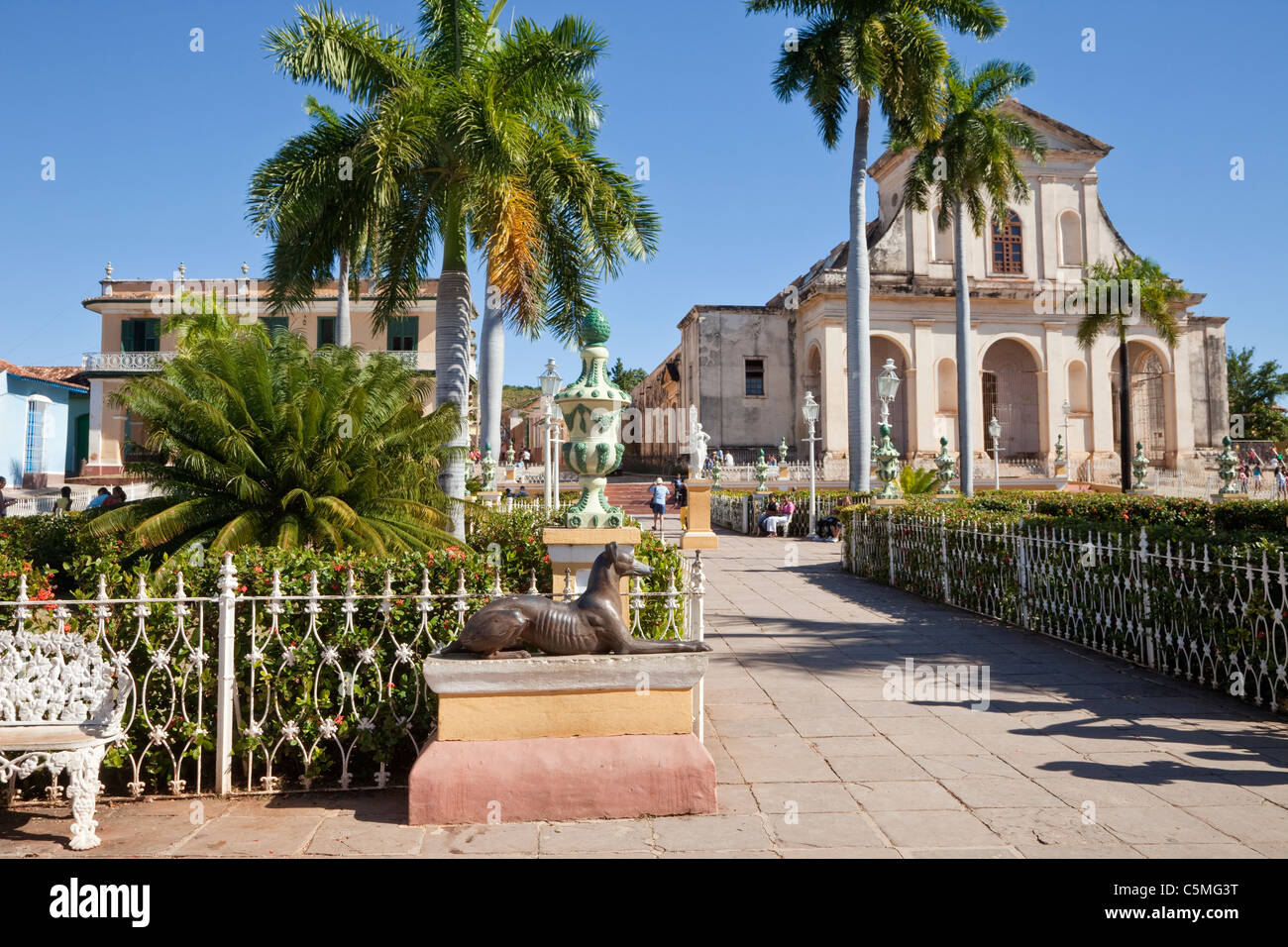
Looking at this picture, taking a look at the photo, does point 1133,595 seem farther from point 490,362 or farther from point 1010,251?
point 1010,251

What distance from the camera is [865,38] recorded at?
61.7ft

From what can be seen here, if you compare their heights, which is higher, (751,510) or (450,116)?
(450,116)

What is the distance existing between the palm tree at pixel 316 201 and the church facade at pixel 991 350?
1059 inches

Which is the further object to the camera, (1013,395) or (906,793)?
(1013,395)

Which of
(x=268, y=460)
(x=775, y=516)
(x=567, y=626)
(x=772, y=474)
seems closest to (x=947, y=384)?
(x=772, y=474)

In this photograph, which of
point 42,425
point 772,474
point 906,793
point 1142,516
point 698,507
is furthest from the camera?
point 772,474

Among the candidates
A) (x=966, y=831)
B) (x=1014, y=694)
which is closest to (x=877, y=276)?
(x=1014, y=694)

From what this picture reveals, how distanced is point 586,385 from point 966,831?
11.0 feet

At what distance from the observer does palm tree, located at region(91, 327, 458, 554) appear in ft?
24.2

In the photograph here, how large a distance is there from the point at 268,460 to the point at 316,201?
11.4 ft

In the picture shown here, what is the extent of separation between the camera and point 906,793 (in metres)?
4.09

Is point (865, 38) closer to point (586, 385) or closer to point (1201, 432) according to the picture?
point (586, 385)

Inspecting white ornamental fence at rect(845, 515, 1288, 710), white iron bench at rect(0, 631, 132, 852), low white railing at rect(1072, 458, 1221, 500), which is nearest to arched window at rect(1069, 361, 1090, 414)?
low white railing at rect(1072, 458, 1221, 500)

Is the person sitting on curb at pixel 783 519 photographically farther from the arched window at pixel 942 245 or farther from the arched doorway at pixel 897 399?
the arched window at pixel 942 245
